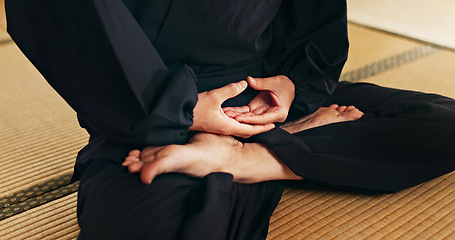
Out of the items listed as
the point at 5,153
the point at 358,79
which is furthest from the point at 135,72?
the point at 358,79

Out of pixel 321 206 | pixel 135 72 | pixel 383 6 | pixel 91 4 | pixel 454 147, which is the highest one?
pixel 91 4

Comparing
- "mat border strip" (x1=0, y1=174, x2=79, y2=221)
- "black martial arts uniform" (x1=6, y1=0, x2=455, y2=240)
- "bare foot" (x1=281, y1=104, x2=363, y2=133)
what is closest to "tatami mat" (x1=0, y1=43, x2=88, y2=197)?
"mat border strip" (x1=0, y1=174, x2=79, y2=221)

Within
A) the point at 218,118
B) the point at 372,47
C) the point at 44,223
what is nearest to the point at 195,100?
the point at 218,118

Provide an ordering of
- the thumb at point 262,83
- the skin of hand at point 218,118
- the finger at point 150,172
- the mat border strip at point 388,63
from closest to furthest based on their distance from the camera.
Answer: the finger at point 150,172 → the skin of hand at point 218,118 → the thumb at point 262,83 → the mat border strip at point 388,63

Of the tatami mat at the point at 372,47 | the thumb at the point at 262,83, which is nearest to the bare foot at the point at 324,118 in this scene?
the thumb at the point at 262,83

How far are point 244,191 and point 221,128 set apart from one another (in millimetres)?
126

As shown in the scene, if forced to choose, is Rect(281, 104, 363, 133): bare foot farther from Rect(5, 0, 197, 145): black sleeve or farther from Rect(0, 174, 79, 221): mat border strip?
Rect(0, 174, 79, 221): mat border strip

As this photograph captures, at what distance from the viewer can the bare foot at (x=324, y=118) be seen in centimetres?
100

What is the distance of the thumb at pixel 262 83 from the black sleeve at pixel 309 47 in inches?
2.1

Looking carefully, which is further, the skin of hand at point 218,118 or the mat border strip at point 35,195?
the mat border strip at point 35,195

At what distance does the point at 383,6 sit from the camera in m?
2.79

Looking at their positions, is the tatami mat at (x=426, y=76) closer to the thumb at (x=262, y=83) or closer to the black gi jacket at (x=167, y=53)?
the black gi jacket at (x=167, y=53)

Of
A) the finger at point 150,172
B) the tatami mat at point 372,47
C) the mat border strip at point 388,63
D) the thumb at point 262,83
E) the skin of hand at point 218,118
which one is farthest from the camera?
the tatami mat at point 372,47

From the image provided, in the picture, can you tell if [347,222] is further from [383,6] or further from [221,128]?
[383,6]
